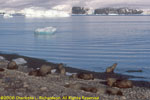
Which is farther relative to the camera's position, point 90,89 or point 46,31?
point 46,31

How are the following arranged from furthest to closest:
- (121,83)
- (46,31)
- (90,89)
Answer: (46,31) < (121,83) < (90,89)

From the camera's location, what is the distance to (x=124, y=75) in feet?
34.7

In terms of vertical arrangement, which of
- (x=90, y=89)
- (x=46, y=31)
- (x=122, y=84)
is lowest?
(x=46, y=31)

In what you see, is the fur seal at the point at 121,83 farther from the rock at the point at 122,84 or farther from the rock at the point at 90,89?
the rock at the point at 90,89

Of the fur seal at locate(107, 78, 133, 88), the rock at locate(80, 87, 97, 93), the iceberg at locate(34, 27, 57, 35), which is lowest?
the iceberg at locate(34, 27, 57, 35)

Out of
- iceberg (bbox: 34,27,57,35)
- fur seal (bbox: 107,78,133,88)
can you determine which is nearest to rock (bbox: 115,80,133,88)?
fur seal (bbox: 107,78,133,88)

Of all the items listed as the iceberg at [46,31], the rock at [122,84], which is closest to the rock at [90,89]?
the rock at [122,84]

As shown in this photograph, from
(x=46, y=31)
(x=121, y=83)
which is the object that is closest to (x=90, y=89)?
(x=121, y=83)

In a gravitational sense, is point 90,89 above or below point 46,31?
above

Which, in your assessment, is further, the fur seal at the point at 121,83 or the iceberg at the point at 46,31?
the iceberg at the point at 46,31

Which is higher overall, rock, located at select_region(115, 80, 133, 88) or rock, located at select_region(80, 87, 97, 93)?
rock, located at select_region(80, 87, 97, 93)

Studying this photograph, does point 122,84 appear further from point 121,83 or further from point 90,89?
point 90,89

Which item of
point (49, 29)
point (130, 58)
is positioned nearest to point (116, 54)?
point (130, 58)

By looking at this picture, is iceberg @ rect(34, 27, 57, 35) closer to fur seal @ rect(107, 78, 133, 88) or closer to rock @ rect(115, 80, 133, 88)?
fur seal @ rect(107, 78, 133, 88)
